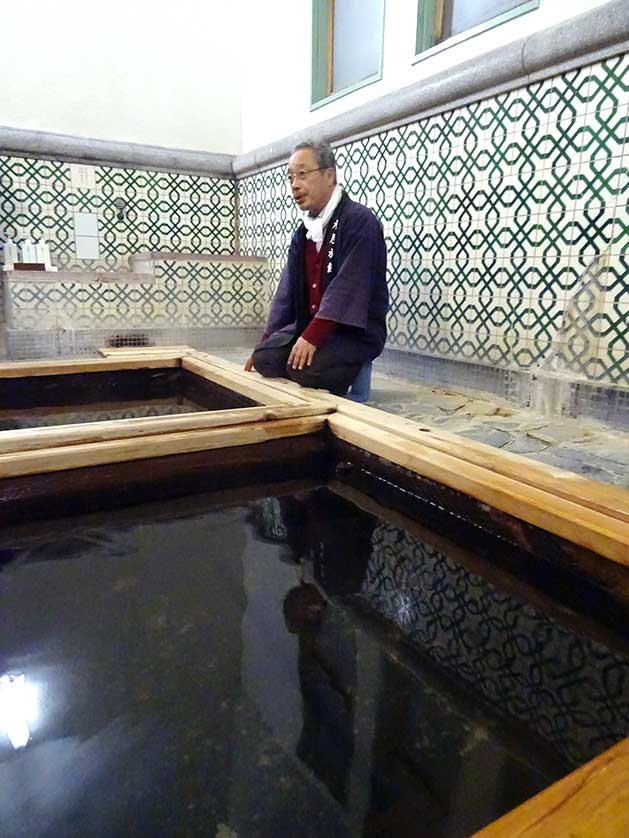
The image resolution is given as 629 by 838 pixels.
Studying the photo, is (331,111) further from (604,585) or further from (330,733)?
(330,733)

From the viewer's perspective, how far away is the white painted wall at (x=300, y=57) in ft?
9.39

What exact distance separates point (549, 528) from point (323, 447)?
958 mm

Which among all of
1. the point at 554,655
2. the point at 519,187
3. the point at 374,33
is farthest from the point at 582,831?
the point at 374,33

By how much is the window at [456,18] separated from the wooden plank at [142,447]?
7.77 feet

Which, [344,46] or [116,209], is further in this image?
[116,209]

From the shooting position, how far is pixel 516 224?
2879 mm

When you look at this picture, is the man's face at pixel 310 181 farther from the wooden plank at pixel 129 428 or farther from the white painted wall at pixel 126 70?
the white painted wall at pixel 126 70

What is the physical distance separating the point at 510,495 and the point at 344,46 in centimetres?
405

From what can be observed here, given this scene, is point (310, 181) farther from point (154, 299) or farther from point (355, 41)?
point (154, 299)

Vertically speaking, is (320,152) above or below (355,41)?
below

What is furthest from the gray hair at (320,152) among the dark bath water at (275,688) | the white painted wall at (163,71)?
the dark bath water at (275,688)

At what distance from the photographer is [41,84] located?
4.70 meters

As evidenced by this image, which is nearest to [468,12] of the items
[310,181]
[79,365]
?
[310,181]

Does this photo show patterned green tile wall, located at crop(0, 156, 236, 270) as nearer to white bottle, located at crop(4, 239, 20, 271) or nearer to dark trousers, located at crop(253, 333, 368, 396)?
white bottle, located at crop(4, 239, 20, 271)
